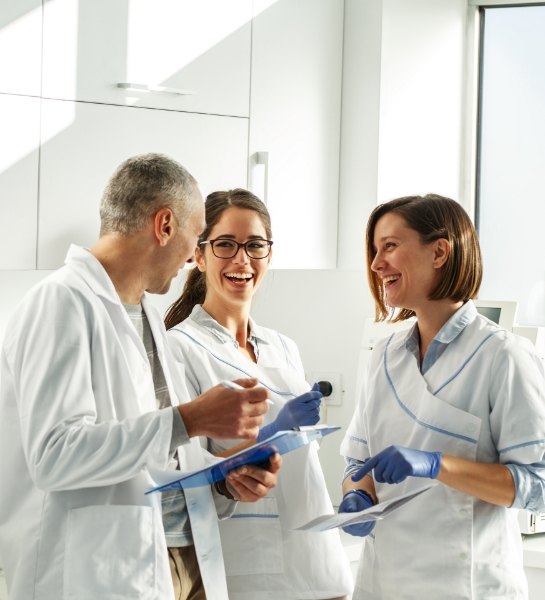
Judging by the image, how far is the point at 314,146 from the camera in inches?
108

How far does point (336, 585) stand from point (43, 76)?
49.7 inches

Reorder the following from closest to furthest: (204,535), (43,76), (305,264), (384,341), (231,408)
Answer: (231,408) < (204,535) < (384,341) < (43,76) < (305,264)

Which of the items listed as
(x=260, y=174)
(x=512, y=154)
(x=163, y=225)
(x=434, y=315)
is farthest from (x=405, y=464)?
(x=512, y=154)

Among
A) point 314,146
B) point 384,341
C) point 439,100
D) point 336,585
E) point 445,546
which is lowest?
point 336,585

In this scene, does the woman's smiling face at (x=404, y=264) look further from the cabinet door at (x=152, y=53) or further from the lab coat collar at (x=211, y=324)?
the cabinet door at (x=152, y=53)

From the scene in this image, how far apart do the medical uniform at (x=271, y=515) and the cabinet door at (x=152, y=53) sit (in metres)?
0.67

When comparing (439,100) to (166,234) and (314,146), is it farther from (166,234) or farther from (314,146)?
(166,234)

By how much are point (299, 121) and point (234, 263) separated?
2.92 ft

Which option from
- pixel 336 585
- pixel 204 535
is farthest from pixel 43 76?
pixel 336 585

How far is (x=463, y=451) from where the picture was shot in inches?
65.5

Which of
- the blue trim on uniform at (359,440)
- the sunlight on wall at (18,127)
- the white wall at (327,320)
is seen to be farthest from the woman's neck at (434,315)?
the white wall at (327,320)

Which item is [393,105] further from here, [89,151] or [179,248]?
[179,248]

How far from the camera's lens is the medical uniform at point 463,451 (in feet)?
5.36

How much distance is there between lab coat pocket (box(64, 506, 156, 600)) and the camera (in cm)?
139
